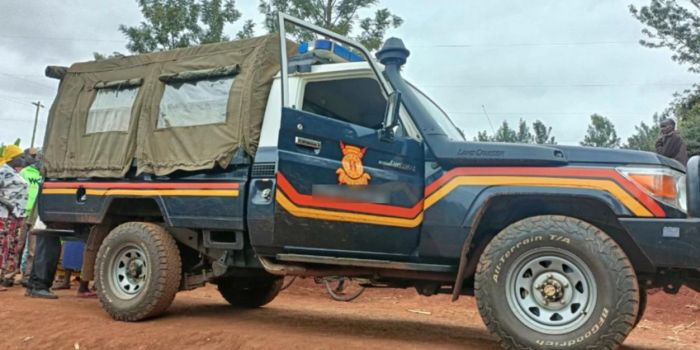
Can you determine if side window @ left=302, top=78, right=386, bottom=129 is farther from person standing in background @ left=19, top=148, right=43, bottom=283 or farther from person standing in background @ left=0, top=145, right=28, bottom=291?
person standing in background @ left=0, top=145, right=28, bottom=291

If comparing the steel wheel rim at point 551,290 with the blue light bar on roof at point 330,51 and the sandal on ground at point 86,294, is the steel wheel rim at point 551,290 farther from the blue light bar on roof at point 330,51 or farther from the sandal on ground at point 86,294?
the sandal on ground at point 86,294

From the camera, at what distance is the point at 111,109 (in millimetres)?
5891

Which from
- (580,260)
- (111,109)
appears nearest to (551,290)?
(580,260)

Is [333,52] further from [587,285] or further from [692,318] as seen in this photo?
[692,318]

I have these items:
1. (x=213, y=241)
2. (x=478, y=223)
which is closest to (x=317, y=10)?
(x=213, y=241)

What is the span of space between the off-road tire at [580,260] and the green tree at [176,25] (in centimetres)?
1098

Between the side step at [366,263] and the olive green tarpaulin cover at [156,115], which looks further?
the olive green tarpaulin cover at [156,115]

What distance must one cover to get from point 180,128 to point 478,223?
2795 mm

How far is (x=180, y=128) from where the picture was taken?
17.6 ft

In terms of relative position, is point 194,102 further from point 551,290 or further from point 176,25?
point 176,25

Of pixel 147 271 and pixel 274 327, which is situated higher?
pixel 147 271

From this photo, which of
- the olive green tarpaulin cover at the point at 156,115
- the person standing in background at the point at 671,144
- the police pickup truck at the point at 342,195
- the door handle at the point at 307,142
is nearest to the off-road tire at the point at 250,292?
the police pickup truck at the point at 342,195

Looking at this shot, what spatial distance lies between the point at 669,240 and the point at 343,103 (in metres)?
2.58

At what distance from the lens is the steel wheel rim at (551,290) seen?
3.72 meters
